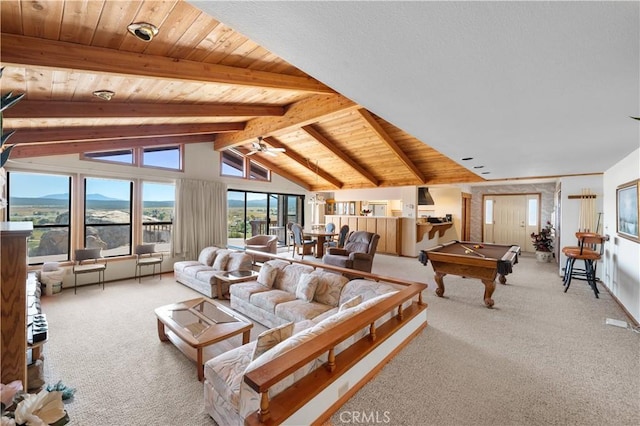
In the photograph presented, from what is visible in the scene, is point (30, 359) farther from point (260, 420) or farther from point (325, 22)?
point (325, 22)

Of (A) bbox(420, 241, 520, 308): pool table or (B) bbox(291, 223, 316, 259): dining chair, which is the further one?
(B) bbox(291, 223, 316, 259): dining chair

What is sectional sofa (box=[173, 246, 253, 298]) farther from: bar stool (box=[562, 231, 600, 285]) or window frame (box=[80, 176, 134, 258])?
bar stool (box=[562, 231, 600, 285])

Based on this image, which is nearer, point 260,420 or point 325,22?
point 325,22

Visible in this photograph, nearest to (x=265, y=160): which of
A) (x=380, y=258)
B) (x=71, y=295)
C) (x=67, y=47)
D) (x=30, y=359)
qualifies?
(x=380, y=258)

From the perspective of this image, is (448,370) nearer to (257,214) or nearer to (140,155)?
(140,155)

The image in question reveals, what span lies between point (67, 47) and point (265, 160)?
6594 mm

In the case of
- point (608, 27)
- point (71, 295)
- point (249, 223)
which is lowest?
point (71, 295)

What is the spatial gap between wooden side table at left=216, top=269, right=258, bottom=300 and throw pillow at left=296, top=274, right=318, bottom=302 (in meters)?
1.18

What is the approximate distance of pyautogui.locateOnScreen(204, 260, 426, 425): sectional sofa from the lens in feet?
5.42

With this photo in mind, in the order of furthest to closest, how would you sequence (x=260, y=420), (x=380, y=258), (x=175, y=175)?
(x=380, y=258) < (x=175, y=175) < (x=260, y=420)

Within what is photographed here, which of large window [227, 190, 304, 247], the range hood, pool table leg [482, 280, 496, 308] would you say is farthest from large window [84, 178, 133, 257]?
the range hood

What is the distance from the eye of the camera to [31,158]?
4.59 metres

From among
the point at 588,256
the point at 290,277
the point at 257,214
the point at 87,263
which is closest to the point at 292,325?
the point at 290,277

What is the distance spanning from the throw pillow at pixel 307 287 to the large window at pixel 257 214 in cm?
507
